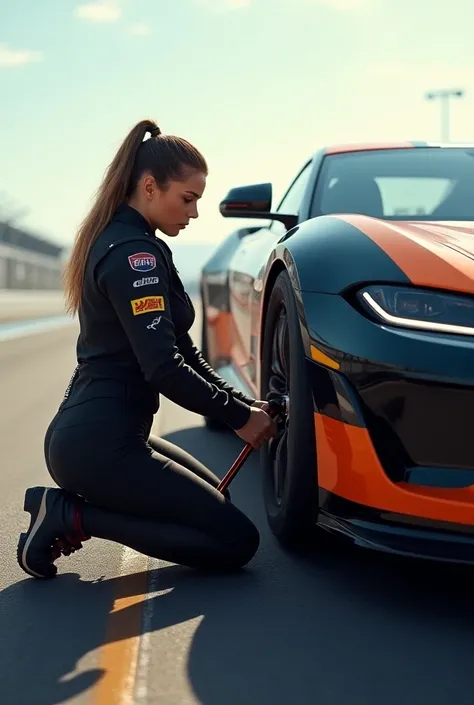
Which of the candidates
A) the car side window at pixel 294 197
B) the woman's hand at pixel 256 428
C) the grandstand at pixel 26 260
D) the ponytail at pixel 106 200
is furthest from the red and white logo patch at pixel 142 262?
the grandstand at pixel 26 260

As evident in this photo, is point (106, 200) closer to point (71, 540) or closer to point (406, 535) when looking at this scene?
point (71, 540)

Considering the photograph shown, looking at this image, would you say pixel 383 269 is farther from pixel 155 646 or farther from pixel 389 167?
pixel 389 167

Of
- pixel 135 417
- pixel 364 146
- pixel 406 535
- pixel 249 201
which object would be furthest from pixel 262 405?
pixel 364 146

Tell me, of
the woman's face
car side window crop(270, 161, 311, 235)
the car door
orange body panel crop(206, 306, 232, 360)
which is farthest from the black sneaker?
orange body panel crop(206, 306, 232, 360)

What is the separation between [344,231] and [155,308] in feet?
1.99

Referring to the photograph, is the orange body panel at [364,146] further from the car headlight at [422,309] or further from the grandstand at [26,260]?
the grandstand at [26,260]

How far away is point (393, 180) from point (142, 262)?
1.84 m

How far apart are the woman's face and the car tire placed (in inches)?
15.0

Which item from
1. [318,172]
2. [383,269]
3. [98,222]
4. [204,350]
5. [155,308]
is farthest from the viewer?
[204,350]

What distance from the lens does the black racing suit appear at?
3.42 metres

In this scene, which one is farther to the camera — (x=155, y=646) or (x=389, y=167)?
(x=389, y=167)

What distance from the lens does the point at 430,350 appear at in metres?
2.89

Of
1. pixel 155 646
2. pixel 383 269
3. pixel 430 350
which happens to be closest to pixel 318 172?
pixel 383 269

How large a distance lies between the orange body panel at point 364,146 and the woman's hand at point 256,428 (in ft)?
5.37
